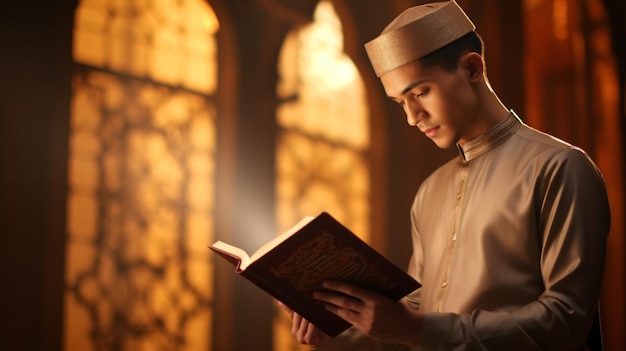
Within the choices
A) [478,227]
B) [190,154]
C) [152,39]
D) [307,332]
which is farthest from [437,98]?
[152,39]

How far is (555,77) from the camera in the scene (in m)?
6.59

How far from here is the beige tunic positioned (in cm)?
178

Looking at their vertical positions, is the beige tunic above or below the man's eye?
below

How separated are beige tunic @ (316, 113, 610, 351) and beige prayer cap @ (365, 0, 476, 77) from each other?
9.9 inches

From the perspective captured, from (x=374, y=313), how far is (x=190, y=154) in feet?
9.78

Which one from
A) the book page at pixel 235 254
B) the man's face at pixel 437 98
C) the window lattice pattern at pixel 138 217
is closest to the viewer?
the book page at pixel 235 254

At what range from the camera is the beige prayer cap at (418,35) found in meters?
2.03

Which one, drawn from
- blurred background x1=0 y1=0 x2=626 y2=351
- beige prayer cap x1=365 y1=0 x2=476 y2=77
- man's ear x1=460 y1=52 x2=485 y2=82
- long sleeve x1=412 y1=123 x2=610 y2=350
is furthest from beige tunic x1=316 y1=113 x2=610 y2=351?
blurred background x1=0 y1=0 x2=626 y2=351

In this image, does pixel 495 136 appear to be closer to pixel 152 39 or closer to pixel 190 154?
pixel 190 154

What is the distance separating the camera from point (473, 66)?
204 centimetres

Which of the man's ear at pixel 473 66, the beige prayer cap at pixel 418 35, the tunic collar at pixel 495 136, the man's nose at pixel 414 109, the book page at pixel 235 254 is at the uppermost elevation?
the beige prayer cap at pixel 418 35

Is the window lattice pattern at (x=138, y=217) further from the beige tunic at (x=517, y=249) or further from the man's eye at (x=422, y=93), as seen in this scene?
the man's eye at (x=422, y=93)

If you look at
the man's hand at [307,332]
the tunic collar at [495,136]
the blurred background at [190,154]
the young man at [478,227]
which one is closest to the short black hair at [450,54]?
the young man at [478,227]

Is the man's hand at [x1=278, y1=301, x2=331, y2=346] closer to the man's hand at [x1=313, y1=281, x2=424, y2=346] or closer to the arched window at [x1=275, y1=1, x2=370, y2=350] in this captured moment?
the man's hand at [x1=313, y1=281, x2=424, y2=346]
